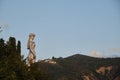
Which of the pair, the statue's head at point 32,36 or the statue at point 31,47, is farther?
the statue's head at point 32,36

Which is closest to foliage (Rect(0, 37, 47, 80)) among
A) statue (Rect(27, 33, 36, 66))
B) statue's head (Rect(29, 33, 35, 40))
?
statue (Rect(27, 33, 36, 66))

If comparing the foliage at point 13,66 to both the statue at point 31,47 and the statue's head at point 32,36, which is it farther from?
the statue's head at point 32,36

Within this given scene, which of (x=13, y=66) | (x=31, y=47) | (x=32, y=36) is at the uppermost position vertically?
(x=32, y=36)

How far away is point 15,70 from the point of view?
57750mm

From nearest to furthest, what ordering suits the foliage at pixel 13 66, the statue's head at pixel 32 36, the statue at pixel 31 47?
the foliage at pixel 13 66 < the statue at pixel 31 47 < the statue's head at pixel 32 36

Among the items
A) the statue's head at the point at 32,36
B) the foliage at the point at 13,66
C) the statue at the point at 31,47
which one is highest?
the statue's head at the point at 32,36

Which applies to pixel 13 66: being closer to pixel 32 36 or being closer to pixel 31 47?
pixel 31 47

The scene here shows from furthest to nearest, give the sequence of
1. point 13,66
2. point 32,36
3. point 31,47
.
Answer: point 32,36 < point 31,47 < point 13,66

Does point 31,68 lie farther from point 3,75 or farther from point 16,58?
point 3,75

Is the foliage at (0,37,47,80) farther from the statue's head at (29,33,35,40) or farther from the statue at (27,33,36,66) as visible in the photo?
the statue's head at (29,33,35,40)

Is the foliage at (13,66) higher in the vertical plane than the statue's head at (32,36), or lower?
lower

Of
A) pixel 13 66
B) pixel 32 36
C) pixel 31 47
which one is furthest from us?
pixel 32 36

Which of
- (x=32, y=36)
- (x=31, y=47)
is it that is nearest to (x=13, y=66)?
(x=31, y=47)

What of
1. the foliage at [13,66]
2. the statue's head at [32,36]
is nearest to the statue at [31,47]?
the statue's head at [32,36]
